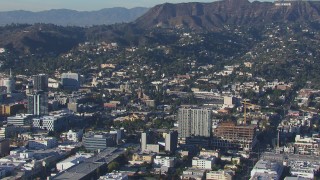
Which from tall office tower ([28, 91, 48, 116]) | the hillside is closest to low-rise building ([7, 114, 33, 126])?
tall office tower ([28, 91, 48, 116])

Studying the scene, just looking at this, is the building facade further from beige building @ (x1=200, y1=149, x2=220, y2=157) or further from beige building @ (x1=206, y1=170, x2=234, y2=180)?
beige building @ (x1=206, y1=170, x2=234, y2=180)

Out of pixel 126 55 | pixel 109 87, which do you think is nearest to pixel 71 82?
pixel 109 87

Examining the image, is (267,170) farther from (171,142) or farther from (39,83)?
(39,83)

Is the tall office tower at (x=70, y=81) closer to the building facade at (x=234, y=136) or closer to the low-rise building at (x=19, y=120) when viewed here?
the low-rise building at (x=19, y=120)

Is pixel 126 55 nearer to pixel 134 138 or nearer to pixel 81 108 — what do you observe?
pixel 81 108

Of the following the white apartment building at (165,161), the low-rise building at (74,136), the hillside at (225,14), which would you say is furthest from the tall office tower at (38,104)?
the hillside at (225,14)

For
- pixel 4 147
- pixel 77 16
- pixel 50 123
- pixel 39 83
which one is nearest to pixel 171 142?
pixel 4 147

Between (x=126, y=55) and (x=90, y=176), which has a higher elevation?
(x=126, y=55)
